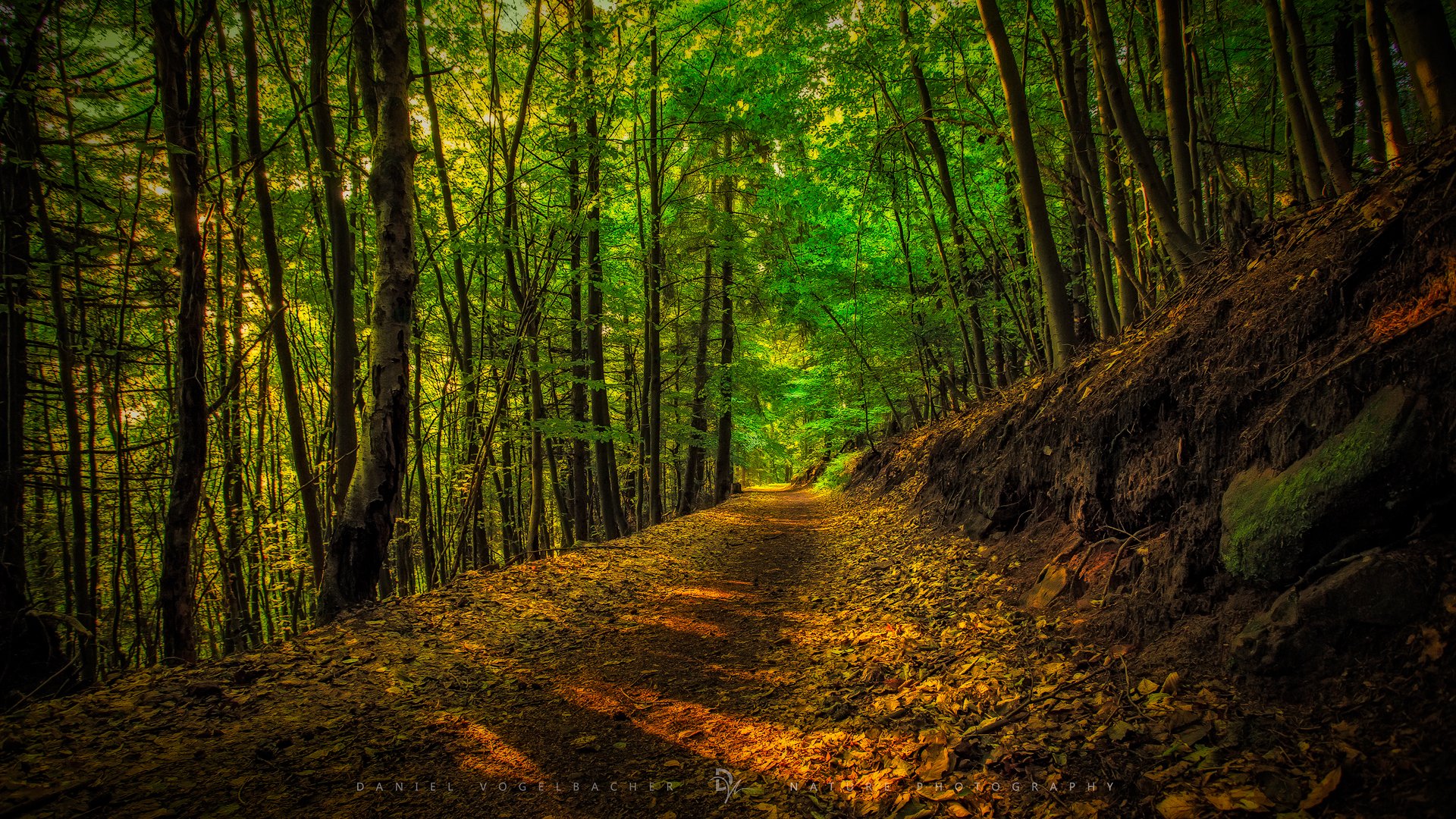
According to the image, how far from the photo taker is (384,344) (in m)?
4.77

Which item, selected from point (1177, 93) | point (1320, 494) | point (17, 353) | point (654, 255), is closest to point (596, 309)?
point (654, 255)

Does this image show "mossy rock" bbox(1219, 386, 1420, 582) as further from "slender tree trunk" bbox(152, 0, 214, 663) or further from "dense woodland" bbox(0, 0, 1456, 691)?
"slender tree trunk" bbox(152, 0, 214, 663)

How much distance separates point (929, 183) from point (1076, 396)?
8412mm

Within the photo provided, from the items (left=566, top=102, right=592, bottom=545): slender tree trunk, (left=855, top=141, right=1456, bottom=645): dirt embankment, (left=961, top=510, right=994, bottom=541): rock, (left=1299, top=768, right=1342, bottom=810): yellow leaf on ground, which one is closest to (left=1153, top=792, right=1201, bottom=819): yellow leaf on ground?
(left=1299, top=768, right=1342, bottom=810): yellow leaf on ground

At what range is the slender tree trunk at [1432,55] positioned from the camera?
288 cm

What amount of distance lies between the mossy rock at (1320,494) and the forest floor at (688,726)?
0.59 metres

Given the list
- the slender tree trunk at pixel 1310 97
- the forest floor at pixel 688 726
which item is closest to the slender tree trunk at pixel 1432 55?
the slender tree trunk at pixel 1310 97

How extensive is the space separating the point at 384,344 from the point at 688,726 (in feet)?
13.7

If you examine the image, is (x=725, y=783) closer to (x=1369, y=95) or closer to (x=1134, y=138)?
(x=1134, y=138)

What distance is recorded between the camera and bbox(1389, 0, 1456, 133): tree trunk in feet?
9.45

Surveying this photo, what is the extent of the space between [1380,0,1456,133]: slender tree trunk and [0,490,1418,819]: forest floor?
3486 mm

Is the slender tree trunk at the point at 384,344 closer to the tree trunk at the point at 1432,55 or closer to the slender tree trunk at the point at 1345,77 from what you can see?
the tree trunk at the point at 1432,55

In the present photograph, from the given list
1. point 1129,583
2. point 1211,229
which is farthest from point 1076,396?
point 1211,229

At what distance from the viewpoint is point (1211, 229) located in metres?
5.03
